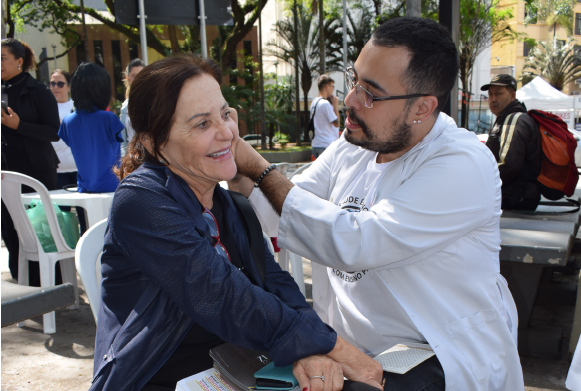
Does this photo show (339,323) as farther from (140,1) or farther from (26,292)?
(140,1)

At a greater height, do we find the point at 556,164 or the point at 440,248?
the point at 440,248

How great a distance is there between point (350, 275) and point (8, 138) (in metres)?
3.64

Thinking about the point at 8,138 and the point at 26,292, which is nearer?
the point at 26,292

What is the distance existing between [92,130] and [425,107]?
323cm

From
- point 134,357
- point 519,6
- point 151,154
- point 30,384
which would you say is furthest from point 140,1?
point 519,6

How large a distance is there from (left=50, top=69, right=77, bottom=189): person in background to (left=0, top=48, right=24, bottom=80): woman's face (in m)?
1.12

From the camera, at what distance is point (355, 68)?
2.00 m

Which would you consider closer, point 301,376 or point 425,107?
point 301,376

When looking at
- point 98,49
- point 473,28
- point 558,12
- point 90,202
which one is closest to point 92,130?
point 90,202

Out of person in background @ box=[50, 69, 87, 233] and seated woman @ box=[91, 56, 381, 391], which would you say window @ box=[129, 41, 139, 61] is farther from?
seated woman @ box=[91, 56, 381, 391]

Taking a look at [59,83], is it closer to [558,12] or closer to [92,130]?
[92,130]

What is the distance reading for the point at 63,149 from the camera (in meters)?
5.74

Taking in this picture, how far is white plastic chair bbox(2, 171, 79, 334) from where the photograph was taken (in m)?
3.63

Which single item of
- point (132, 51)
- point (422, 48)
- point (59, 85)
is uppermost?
point (132, 51)
